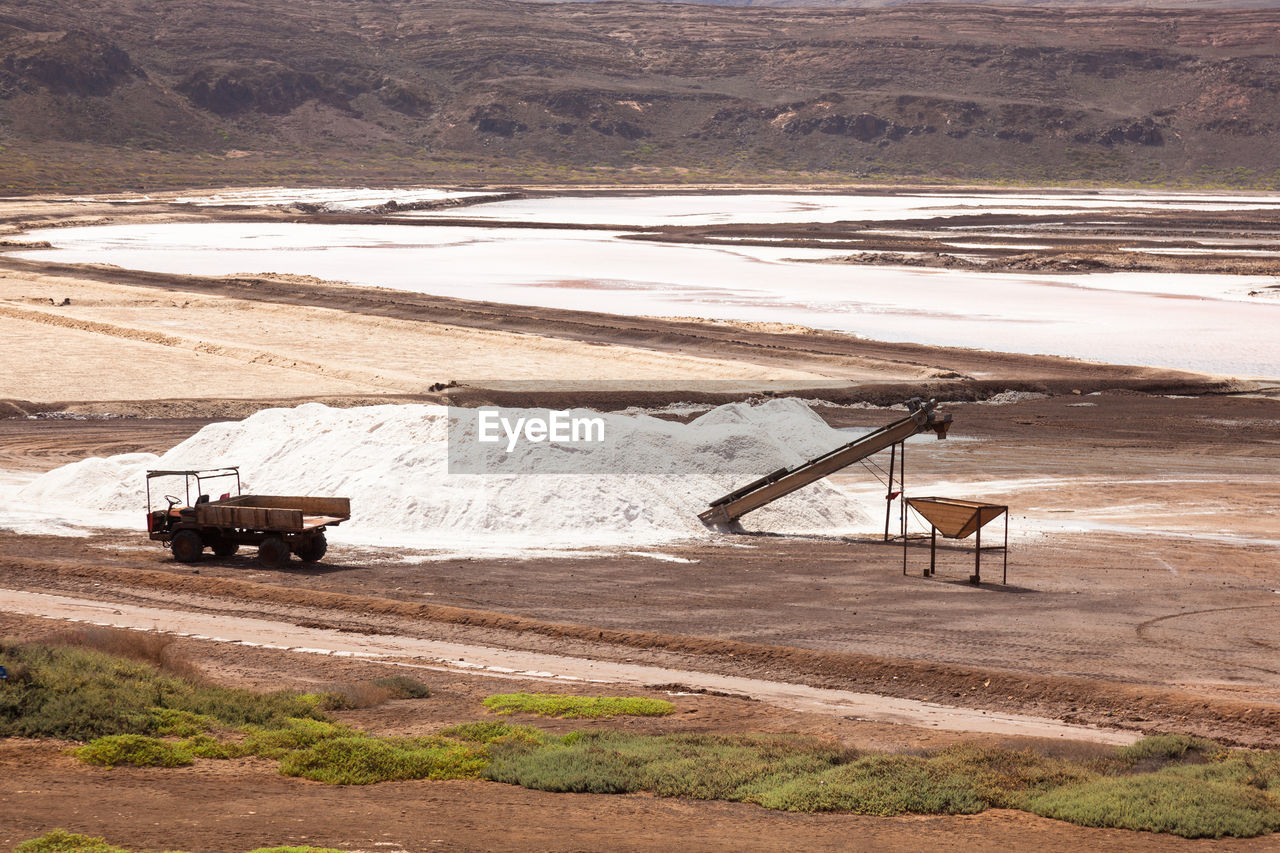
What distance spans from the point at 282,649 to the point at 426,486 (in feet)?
26.6

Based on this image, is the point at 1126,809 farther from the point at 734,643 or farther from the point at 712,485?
the point at 712,485

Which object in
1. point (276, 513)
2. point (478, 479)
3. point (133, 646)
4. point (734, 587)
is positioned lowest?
point (133, 646)

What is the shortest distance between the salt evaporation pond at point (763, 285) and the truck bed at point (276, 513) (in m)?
30.0

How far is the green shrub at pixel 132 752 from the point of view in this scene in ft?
43.0

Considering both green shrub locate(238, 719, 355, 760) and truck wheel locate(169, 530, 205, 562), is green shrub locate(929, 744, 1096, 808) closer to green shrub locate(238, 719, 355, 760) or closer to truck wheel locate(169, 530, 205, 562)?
green shrub locate(238, 719, 355, 760)

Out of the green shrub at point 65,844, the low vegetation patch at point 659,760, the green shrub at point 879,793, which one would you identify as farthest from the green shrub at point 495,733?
the green shrub at point 65,844

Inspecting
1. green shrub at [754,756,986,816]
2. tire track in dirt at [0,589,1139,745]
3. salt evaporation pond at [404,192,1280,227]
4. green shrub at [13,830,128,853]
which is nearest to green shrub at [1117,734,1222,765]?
tire track in dirt at [0,589,1139,745]

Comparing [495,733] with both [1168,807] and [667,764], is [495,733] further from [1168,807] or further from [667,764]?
[1168,807]

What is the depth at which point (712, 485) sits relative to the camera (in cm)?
2692

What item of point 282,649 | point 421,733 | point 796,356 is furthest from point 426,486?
point 796,356

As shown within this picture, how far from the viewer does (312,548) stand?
75.0ft

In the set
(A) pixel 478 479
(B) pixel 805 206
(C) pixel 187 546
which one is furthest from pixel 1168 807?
(B) pixel 805 206

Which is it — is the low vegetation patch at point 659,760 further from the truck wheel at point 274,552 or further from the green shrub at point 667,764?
the truck wheel at point 274,552

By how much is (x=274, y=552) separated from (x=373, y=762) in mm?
10554
